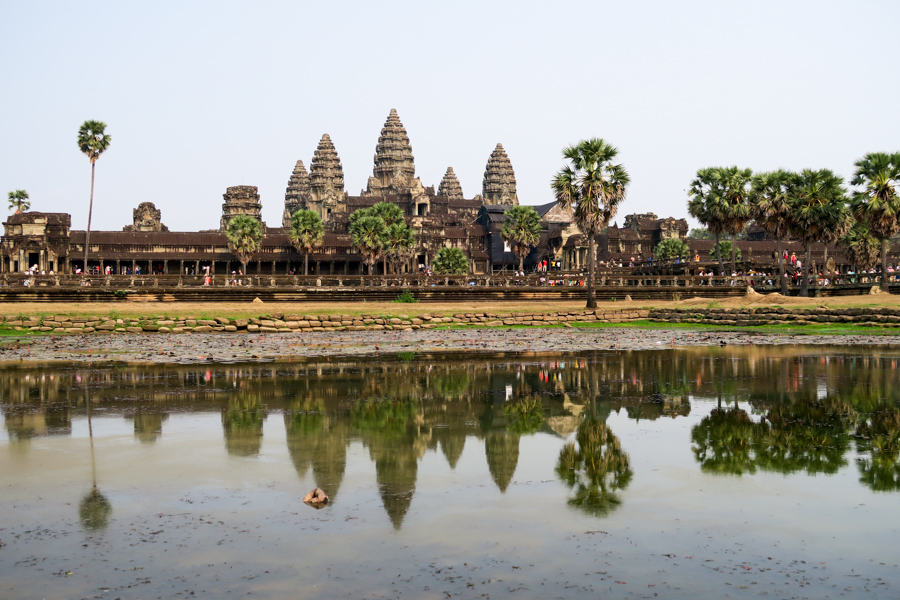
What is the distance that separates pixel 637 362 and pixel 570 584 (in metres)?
17.4

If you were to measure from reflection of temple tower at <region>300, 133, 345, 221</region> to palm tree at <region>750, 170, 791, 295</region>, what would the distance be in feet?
338

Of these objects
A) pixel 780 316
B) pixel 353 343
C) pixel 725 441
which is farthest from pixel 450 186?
pixel 725 441

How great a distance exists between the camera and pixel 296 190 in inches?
7052

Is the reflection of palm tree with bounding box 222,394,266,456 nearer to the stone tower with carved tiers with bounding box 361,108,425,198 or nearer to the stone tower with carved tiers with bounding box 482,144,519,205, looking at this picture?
the stone tower with carved tiers with bounding box 361,108,425,198

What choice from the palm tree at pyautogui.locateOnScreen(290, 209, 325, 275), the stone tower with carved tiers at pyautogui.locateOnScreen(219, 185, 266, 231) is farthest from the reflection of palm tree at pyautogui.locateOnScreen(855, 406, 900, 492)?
the stone tower with carved tiers at pyautogui.locateOnScreen(219, 185, 266, 231)

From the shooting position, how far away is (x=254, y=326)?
1474 inches

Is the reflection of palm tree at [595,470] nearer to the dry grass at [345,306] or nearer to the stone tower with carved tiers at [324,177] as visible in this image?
the dry grass at [345,306]

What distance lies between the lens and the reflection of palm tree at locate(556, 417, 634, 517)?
355 inches

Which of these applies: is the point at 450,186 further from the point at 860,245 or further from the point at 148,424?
the point at 148,424

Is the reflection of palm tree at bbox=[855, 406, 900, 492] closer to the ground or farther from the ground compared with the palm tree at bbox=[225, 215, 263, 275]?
closer to the ground

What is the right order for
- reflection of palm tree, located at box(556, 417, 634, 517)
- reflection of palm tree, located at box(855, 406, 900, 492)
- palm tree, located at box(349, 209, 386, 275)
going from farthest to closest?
palm tree, located at box(349, 209, 386, 275)
reflection of palm tree, located at box(855, 406, 900, 492)
reflection of palm tree, located at box(556, 417, 634, 517)

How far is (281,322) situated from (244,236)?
64.2 meters

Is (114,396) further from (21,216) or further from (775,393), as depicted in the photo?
(21,216)

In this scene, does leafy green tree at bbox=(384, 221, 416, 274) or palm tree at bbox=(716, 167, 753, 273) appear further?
leafy green tree at bbox=(384, 221, 416, 274)
